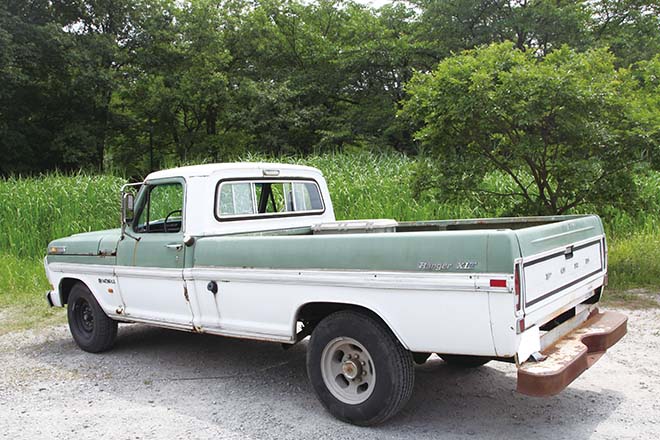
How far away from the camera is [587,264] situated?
15.4ft

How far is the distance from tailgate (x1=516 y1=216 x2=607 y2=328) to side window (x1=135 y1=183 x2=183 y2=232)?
320 cm

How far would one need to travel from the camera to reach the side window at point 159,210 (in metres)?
5.74

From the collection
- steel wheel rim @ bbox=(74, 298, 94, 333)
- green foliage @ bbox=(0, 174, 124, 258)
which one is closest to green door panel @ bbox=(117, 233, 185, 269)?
steel wheel rim @ bbox=(74, 298, 94, 333)

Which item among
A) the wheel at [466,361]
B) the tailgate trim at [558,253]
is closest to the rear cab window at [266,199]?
the wheel at [466,361]

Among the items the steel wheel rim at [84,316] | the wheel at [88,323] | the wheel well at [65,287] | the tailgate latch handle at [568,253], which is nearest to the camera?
the tailgate latch handle at [568,253]

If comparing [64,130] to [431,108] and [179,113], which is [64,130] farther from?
[431,108]

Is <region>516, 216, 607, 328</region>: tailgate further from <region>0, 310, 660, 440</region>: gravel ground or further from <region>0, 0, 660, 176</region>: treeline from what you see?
<region>0, 0, 660, 176</region>: treeline

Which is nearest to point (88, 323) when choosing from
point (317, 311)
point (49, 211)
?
point (317, 311)

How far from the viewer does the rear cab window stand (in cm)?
555

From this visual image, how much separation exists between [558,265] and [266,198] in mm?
3003

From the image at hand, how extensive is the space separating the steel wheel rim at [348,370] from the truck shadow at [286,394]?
229mm

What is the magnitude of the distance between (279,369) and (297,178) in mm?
2005

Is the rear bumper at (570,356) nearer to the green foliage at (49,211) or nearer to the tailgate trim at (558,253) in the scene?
the tailgate trim at (558,253)

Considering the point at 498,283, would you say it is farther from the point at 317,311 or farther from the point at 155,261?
the point at 155,261
